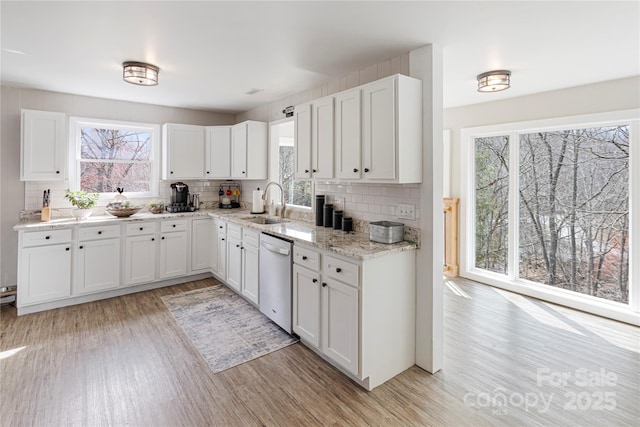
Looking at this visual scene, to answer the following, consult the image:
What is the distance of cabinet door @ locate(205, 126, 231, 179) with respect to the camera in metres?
4.92

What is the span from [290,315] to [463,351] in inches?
60.4

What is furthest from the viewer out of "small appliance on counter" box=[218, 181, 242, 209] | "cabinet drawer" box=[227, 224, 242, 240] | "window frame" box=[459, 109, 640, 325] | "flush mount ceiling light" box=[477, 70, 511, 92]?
"small appliance on counter" box=[218, 181, 242, 209]

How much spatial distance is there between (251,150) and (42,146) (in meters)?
2.37

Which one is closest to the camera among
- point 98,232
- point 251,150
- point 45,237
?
point 45,237

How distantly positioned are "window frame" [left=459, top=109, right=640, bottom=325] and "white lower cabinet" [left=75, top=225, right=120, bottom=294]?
4707 millimetres

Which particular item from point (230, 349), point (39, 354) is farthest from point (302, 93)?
point (39, 354)

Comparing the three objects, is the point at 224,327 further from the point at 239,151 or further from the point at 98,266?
the point at 239,151

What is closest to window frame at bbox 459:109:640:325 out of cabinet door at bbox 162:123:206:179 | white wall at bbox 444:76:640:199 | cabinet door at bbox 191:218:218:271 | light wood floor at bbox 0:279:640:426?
white wall at bbox 444:76:640:199

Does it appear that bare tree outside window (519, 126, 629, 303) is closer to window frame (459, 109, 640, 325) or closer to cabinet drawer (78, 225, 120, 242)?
window frame (459, 109, 640, 325)

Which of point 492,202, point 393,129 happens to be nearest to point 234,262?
point 393,129

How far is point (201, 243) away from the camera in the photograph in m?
4.73

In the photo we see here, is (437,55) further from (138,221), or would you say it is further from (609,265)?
(138,221)

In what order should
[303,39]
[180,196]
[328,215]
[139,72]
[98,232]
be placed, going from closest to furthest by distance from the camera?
1. [303,39]
2. [139,72]
3. [328,215]
4. [98,232]
5. [180,196]

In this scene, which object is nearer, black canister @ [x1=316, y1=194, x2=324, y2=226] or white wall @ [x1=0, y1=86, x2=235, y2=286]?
black canister @ [x1=316, y1=194, x2=324, y2=226]
